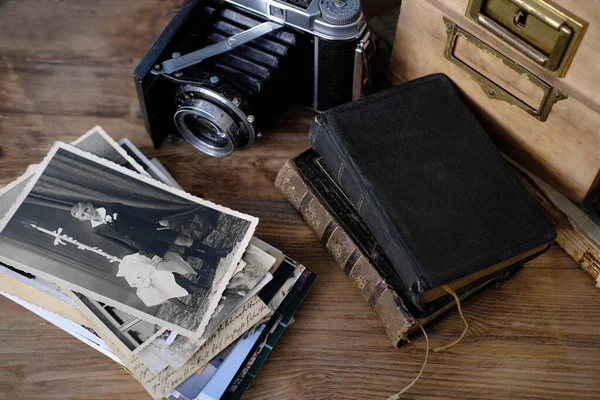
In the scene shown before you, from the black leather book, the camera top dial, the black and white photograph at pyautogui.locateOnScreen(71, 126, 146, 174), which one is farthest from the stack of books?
the black and white photograph at pyautogui.locateOnScreen(71, 126, 146, 174)

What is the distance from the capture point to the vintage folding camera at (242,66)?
2.97 feet

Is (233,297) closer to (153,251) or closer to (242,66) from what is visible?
(153,251)

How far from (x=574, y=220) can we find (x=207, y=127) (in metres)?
0.48

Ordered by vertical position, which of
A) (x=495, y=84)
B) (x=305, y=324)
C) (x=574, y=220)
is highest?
(x=495, y=84)

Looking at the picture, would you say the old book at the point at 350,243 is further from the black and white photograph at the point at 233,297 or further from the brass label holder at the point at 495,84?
the brass label holder at the point at 495,84

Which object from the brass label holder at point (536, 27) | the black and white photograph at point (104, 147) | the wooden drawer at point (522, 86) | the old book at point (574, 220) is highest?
the brass label holder at point (536, 27)

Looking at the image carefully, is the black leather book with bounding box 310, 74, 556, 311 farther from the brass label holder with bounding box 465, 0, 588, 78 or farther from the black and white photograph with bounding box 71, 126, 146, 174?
the black and white photograph with bounding box 71, 126, 146, 174

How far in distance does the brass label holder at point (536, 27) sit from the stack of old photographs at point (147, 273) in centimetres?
35

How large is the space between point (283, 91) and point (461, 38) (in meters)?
0.26

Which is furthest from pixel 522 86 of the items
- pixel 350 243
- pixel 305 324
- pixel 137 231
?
pixel 137 231

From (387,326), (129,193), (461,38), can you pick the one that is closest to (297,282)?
(387,326)

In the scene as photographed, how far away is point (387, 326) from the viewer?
845 mm

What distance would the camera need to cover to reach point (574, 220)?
88cm

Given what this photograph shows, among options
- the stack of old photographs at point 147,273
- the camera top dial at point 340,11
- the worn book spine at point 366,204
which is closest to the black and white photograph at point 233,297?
the stack of old photographs at point 147,273
